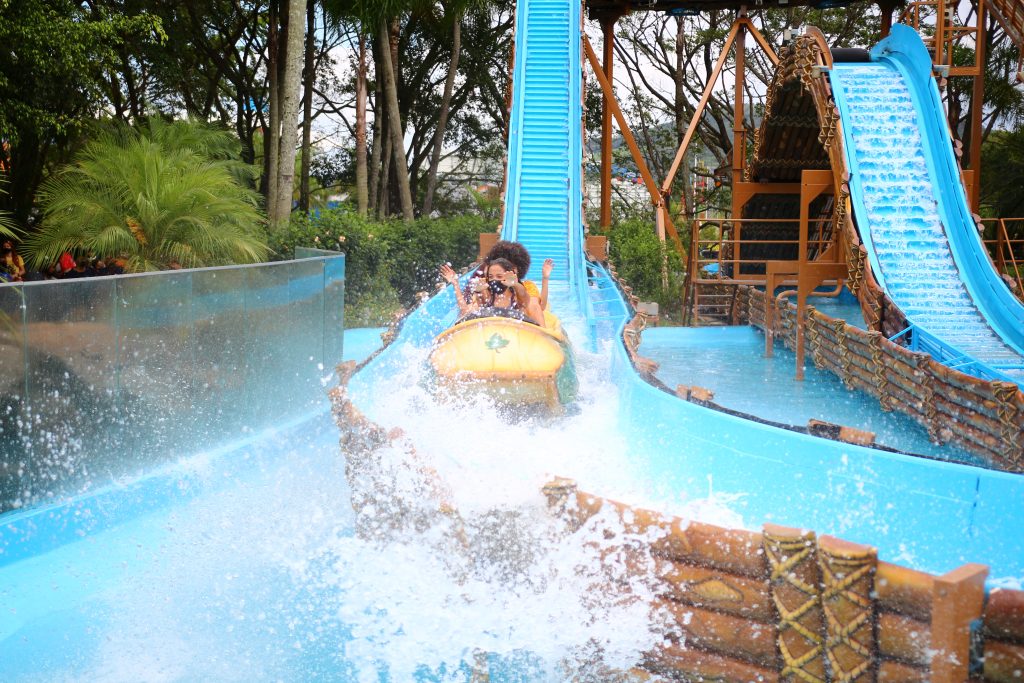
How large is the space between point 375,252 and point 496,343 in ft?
21.5

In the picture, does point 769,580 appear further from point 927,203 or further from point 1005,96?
point 1005,96

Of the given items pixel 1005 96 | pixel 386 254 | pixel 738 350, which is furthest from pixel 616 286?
pixel 1005 96

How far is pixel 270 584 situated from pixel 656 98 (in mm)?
23753

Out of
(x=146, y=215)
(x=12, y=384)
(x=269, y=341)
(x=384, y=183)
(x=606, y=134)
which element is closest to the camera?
(x=12, y=384)

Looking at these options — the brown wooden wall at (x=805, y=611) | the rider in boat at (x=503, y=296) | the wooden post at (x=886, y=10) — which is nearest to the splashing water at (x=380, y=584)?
the brown wooden wall at (x=805, y=611)

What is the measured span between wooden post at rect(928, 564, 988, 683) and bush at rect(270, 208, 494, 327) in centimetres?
774

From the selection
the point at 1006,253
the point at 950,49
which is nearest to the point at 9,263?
the point at 950,49

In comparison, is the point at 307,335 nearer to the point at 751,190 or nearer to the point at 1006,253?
the point at 751,190

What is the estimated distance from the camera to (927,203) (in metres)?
9.80

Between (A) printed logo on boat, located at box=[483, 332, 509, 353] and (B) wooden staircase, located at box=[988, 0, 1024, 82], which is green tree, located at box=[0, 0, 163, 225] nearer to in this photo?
(A) printed logo on boat, located at box=[483, 332, 509, 353]

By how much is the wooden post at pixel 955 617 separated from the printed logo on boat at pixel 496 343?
3.44 metres

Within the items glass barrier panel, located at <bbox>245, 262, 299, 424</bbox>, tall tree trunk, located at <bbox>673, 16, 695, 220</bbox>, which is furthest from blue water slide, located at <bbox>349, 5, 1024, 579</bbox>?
tall tree trunk, located at <bbox>673, 16, 695, 220</bbox>

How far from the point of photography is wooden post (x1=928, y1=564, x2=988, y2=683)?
2506mm

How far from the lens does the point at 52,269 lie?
315 inches
